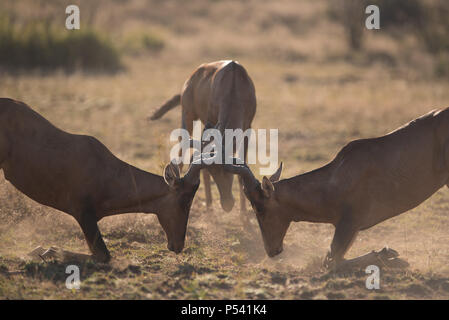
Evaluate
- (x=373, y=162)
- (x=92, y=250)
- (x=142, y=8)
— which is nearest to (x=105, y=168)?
(x=92, y=250)

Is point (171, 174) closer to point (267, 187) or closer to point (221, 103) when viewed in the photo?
point (267, 187)

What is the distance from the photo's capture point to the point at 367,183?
Answer: 23.8ft

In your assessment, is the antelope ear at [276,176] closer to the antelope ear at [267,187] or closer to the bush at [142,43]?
the antelope ear at [267,187]

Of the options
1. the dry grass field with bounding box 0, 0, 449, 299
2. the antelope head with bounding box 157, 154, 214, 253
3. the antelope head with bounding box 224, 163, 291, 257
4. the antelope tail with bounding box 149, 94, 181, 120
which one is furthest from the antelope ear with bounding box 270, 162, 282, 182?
the antelope tail with bounding box 149, 94, 181, 120

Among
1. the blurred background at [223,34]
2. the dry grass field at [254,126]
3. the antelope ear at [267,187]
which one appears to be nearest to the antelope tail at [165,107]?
the dry grass field at [254,126]

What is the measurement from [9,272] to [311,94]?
13.4m

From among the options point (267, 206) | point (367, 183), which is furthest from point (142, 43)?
point (367, 183)

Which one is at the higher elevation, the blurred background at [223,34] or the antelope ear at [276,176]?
the blurred background at [223,34]

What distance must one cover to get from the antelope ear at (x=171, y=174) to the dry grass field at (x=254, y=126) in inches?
37.5

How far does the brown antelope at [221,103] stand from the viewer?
870 centimetres

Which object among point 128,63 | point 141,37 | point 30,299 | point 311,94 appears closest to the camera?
point 30,299

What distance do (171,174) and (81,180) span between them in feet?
3.31

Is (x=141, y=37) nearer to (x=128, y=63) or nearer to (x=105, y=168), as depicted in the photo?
(x=128, y=63)

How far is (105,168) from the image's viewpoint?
24.4 ft
